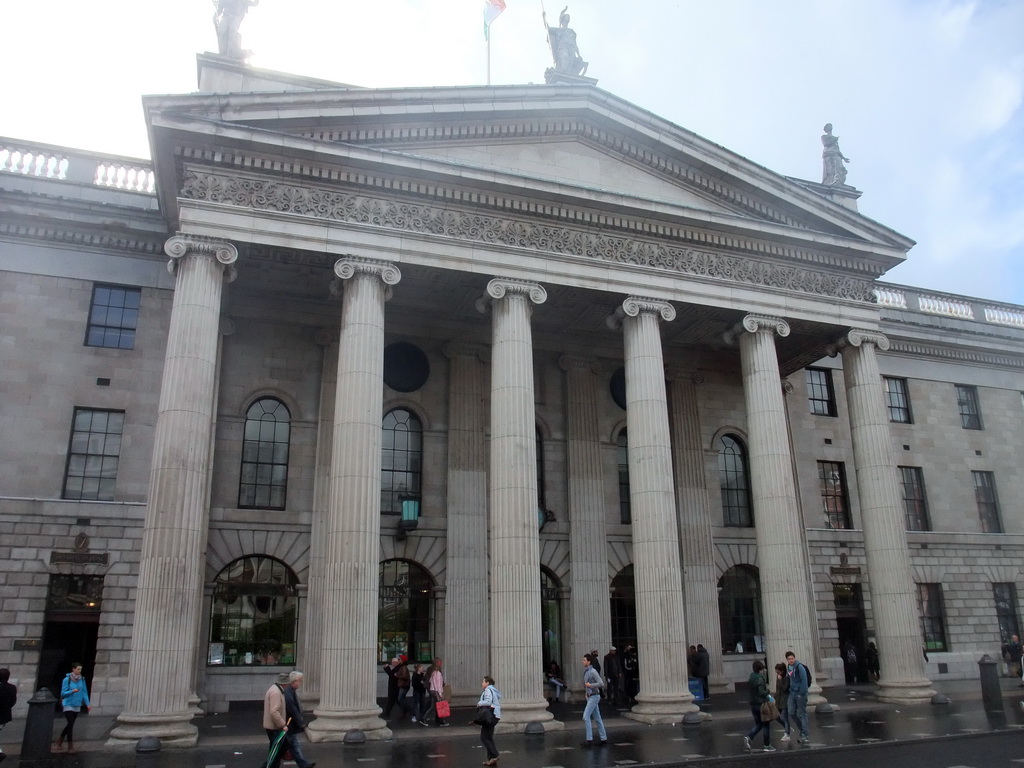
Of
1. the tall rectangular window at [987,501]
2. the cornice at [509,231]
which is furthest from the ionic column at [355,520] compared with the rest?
the tall rectangular window at [987,501]

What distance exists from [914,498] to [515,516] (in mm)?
19033

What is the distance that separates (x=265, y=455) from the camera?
75.3 feet

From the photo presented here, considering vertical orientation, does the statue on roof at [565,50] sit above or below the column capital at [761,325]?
above

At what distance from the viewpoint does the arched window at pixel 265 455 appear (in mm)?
22609

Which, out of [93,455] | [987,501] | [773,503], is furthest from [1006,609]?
[93,455]

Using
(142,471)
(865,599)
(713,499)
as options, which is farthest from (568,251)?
(865,599)

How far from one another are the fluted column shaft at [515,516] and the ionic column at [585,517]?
479 cm

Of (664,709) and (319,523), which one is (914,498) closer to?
(664,709)

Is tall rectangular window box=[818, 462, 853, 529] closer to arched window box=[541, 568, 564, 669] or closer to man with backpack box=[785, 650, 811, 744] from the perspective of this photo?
arched window box=[541, 568, 564, 669]

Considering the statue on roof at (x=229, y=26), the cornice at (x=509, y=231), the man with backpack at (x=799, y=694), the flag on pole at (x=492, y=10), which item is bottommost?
the man with backpack at (x=799, y=694)

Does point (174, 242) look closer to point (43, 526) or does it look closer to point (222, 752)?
point (43, 526)

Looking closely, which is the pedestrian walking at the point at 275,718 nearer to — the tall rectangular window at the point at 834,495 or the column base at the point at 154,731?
the column base at the point at 154,731

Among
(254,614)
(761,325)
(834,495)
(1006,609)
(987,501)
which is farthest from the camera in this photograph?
(987,501)

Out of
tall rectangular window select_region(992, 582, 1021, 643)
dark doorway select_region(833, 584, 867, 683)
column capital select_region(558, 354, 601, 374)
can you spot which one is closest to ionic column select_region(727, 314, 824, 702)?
column capital select_region(558, 354, 601, 374)
